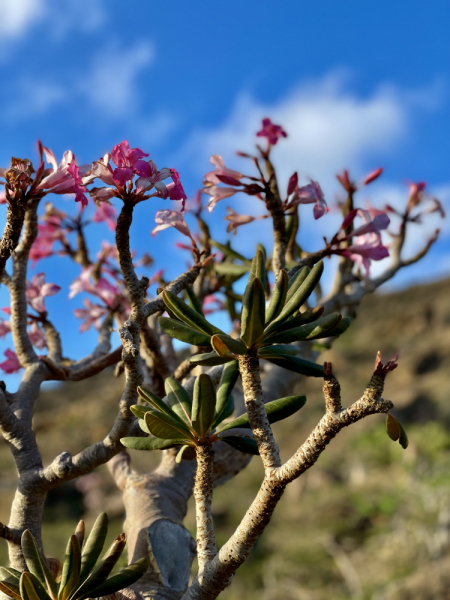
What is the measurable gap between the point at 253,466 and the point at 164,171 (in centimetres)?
1833

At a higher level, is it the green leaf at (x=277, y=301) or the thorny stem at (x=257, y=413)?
the green leaf at (x=277, y=301)

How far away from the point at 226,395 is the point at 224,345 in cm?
22

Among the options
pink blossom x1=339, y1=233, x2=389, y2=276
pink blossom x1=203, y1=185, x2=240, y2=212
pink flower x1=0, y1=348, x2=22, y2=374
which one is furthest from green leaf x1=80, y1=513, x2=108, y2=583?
pink blossom x1=339, y1=233, x2=389, y2=276

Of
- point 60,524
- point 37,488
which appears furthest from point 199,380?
point 60,524

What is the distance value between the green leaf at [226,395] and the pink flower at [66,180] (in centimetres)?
44

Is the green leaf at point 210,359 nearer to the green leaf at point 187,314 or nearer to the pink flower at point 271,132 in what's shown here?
the green leaf at point 187,314

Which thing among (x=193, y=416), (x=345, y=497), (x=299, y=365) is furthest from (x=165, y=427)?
(x=345, y=497)

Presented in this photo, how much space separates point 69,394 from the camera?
2855 cm

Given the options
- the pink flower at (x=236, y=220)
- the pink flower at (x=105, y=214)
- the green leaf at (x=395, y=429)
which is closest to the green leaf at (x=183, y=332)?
the green leaf at (x=395, y=429)

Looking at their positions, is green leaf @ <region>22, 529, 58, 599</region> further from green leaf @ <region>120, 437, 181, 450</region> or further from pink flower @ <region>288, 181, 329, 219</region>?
pink flower @ <region>288, 181, 329, 219</region>

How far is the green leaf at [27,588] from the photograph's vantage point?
0.96 metres

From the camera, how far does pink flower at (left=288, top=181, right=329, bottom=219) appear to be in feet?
4.98

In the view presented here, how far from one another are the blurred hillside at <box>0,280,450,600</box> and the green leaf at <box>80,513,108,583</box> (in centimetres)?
550

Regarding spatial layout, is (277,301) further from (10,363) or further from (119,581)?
(10,363)
